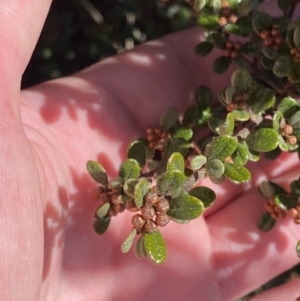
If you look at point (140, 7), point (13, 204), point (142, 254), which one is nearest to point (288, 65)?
point (142, 254)

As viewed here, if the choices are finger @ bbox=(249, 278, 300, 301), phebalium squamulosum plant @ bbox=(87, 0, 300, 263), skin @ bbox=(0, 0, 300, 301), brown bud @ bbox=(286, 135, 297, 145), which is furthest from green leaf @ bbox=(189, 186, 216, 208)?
finger @ bbox=(249, 278, 300, 301)

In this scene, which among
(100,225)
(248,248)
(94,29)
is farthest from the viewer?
(94,29)

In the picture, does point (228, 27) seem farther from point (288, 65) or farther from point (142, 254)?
point (142, 254)

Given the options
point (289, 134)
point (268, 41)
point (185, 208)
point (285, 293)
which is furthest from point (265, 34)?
point (285, 293)

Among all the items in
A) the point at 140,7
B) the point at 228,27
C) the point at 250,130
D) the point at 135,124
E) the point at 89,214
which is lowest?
the point at 89,214

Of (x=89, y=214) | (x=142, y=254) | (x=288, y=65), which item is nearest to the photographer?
(x=142, y=254)

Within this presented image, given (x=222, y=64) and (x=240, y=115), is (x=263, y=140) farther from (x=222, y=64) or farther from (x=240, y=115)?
(x=222, y=64)
